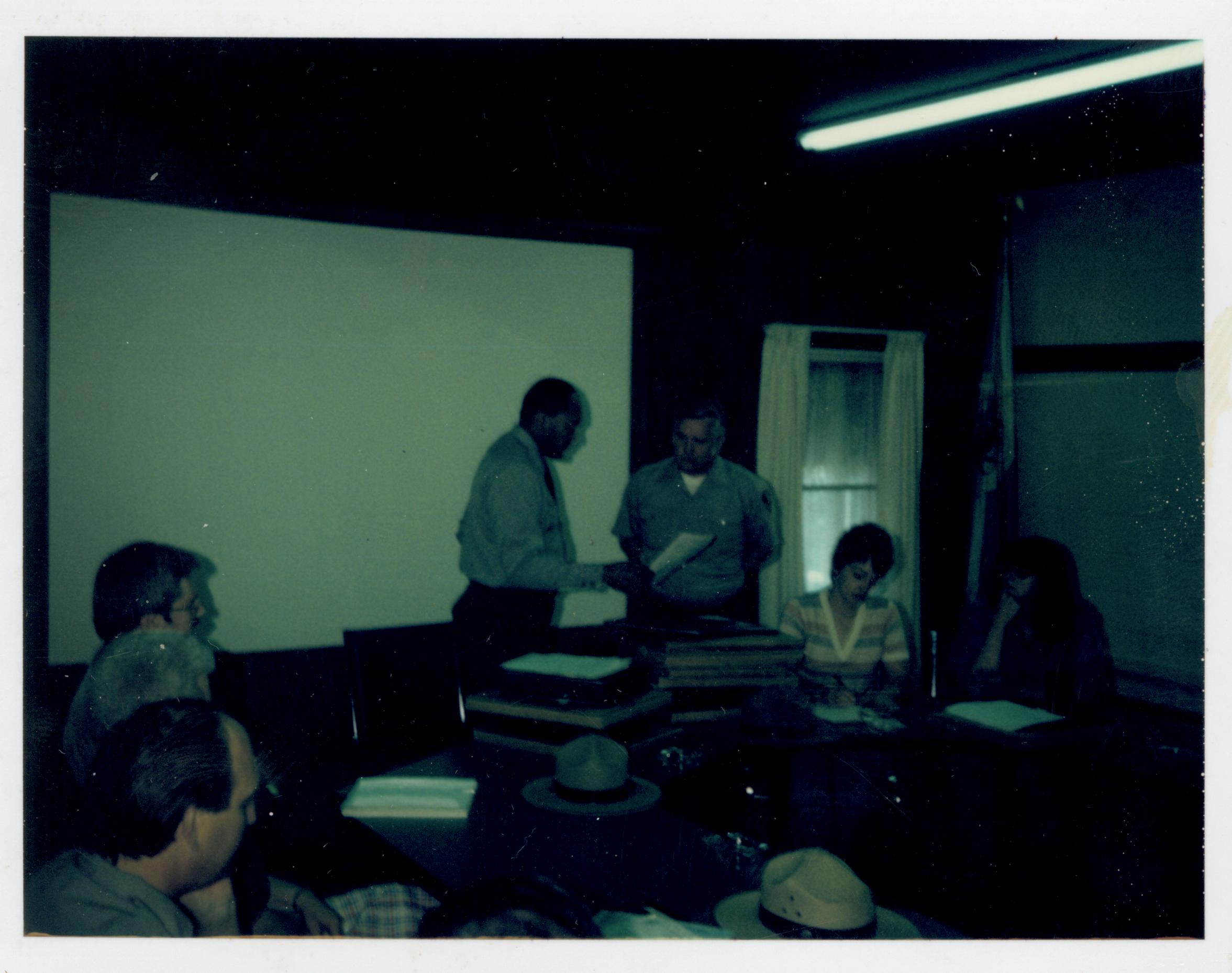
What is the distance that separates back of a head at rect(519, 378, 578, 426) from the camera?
3.29 meters

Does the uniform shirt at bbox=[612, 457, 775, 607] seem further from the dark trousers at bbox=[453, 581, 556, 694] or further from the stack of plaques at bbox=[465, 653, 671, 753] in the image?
the stack of plaques at bbox=[465, 653, 671, 753]

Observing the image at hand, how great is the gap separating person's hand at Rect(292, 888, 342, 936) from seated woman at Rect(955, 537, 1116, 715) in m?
1.89

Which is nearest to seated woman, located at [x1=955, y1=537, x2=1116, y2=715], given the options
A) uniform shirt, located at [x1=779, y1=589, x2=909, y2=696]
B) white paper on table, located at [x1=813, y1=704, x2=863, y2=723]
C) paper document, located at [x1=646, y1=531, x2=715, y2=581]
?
uniform shirt, located at [x1=779, y1=589, x2=909, y2=696]

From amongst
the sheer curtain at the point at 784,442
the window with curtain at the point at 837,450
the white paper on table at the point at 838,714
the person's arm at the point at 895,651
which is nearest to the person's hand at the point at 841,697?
the white paper on table at the point at 838,714

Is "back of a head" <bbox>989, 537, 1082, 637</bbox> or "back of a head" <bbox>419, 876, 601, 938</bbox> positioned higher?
"back of a head" <bbox>989, 537, 1082, 637</bbox>

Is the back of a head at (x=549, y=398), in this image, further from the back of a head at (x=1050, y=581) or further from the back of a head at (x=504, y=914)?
the back of a head at (x=504, y=914)

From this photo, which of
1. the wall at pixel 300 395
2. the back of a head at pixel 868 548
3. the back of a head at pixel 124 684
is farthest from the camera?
the wall at pixel 300 395

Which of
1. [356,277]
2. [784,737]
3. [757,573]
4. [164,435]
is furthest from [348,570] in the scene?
[784,737]

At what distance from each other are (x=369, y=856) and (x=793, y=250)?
12.4 feet

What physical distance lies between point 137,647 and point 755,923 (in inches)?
60.9

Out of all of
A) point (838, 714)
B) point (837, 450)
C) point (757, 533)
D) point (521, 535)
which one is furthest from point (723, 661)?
point (837, 450)

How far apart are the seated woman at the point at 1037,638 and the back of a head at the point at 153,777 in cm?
210

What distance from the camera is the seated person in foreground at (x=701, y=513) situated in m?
3.59

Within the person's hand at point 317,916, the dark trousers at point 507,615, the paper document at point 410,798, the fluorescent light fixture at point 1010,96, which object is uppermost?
the fluorescent light fixture at point 1010,96
